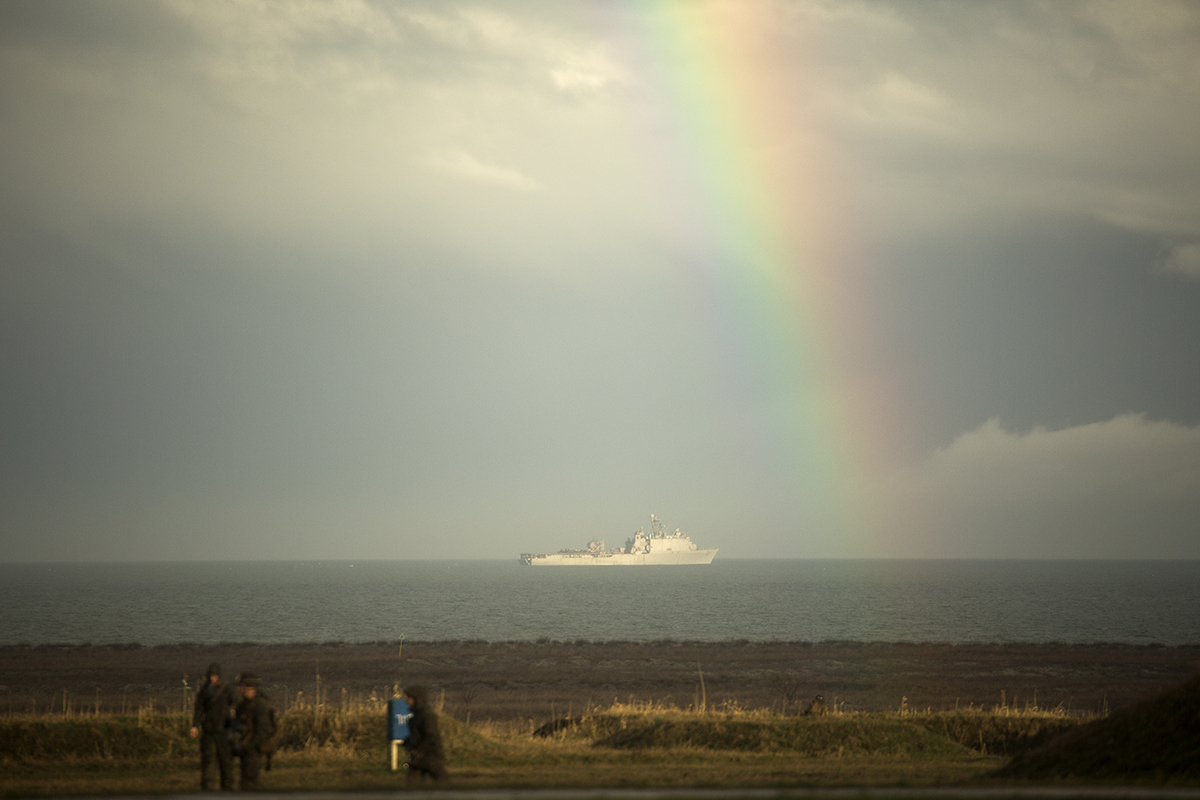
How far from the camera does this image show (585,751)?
55.8 feet

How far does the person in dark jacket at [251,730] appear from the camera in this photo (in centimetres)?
1259

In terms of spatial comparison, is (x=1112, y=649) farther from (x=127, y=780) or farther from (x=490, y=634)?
(x=127, y=780)

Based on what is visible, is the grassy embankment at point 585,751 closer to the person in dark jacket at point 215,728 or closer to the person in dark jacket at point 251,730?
the person in dark jacket at point 251,730

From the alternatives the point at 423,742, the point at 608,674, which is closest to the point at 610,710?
the point at 423,742

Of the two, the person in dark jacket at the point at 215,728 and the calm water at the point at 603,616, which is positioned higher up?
the person in dark jacket at the point at 215,728

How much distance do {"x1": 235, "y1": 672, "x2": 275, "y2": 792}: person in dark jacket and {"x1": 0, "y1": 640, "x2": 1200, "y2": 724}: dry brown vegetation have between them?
1528cm

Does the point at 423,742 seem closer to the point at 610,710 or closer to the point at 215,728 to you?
the point at 215,728

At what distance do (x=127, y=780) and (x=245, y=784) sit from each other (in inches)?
117

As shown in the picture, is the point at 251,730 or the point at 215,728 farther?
the point at 251,730

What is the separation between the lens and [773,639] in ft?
179

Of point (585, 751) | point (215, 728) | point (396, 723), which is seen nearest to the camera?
point (215, 728)

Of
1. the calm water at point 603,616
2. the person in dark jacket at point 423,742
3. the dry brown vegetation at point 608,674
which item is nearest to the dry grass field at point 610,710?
the dry brown vegetation at point 608,674

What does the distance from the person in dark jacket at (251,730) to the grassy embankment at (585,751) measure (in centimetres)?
51

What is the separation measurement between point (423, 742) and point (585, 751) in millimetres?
5659
